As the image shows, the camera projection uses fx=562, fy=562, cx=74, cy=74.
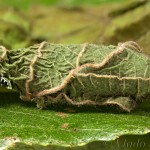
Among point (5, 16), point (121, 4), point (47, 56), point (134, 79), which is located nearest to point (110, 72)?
point (134, 79)

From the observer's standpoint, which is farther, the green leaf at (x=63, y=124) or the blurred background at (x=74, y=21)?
the blurred background at (x=74, y=21)

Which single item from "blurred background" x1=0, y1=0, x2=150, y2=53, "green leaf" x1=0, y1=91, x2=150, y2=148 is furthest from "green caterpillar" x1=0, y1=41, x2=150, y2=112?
"blurred background" x1=0, y1=0, x2=150, y2=53

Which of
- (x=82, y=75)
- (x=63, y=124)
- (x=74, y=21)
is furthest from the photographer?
(x=74, y=21)

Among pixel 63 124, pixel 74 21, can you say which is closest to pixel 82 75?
pixel 63 124

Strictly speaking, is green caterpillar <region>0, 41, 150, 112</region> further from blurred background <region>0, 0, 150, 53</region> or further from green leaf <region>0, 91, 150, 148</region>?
blurred background <region>0, 0, 150, 53</region>

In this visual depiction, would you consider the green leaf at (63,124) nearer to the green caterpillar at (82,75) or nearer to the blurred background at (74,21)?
the green caterpillar at (82,75)

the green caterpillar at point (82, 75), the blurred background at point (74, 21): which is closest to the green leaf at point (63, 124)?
the green caterpillar at point (82, 75)

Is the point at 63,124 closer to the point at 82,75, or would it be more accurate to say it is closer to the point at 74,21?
the point at 82,75
